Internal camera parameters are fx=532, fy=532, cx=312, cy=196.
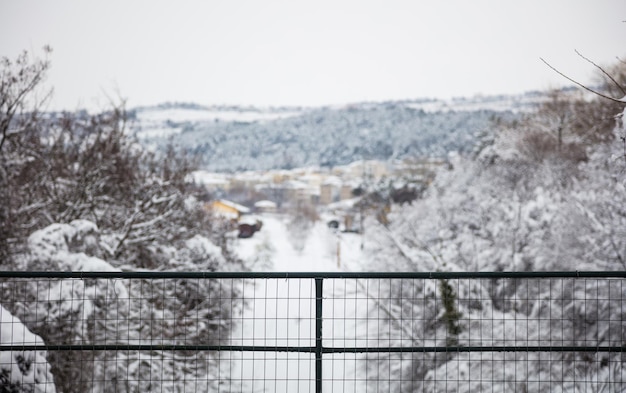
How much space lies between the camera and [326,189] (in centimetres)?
5438

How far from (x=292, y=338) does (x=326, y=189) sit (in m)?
50.5

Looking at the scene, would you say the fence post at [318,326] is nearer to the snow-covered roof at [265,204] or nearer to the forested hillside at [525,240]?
the forested hillside at [525,240]

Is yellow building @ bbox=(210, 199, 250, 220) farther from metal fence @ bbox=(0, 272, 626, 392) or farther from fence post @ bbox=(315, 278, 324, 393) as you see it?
fence post @ bbox=(315, 278, 324, 393)

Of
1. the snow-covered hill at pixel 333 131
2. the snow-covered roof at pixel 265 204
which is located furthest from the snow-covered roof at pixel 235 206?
the snow-covered roof at pixel 265 204

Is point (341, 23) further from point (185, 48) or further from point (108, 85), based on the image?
point (108, 85)

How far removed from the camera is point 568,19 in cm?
4156

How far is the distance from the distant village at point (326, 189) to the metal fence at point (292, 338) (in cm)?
2111

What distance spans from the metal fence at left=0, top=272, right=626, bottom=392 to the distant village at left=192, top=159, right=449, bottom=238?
21.1 m

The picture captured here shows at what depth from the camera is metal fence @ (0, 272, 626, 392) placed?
304 cm

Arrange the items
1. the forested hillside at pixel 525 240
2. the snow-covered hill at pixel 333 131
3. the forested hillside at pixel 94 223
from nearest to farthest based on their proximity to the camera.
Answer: the forested hillside at pixel 94 223 → the forested hillside at pixel 525 240 → the snow-covered hill at pixel 333 131

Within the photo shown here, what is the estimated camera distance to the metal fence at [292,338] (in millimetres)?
3041

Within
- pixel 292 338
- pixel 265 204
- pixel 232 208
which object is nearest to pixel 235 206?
pixel 232 208

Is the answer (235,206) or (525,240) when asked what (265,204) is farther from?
(525,240)

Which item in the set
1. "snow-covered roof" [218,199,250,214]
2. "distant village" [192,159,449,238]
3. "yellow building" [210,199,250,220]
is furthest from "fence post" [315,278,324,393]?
"snow-covered roof" [218,199,250,214]
